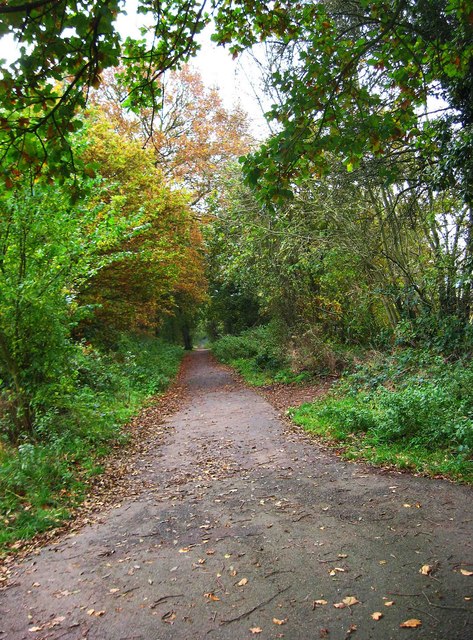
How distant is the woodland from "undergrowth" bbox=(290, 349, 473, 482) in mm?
37

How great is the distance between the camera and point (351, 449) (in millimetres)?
6848

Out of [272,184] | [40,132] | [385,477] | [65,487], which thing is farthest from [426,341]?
[40,132]

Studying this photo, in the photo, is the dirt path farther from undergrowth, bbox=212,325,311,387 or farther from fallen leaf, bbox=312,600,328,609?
undergrowth, bbox=212,325,311,387

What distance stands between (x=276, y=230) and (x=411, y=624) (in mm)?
11866

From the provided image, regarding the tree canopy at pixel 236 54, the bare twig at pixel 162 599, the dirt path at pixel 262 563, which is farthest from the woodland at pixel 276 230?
the bare twig at pixel 162 599

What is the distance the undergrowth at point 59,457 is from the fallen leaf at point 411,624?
13.0 feet

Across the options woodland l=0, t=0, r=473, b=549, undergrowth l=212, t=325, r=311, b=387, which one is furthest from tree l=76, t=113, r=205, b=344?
undergrowth l=212, t=325, r=311, b=387

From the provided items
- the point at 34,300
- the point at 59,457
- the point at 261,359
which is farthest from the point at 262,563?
the point at 261,359

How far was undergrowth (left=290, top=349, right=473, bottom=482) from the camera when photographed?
230 inches

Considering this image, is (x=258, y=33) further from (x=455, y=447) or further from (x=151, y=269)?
(x=151, y=269)

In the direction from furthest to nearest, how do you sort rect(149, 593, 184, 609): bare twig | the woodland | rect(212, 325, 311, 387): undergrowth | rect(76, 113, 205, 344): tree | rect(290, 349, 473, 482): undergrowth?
rect(212, 325, 311, 387): undergrowth → rect(76, 113, 205, 344): tree → rect(290, 349, 473, 482): undergrowth → the woodland → rect(149, 593, 184, 609): bare twig

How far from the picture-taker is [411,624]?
296 centimetres

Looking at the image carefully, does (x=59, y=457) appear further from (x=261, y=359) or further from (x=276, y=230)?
(x=261, y=359)

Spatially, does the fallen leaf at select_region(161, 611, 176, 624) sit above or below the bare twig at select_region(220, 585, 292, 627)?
above
